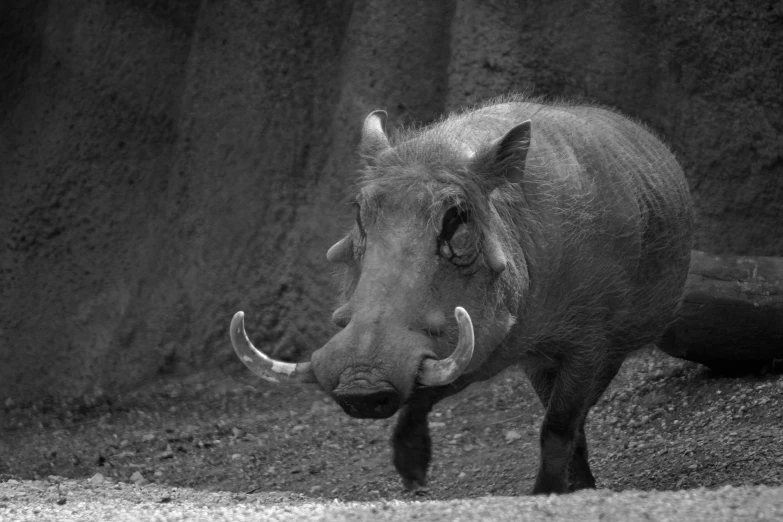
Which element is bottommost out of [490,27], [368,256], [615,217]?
[368,256]

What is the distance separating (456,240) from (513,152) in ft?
1.61

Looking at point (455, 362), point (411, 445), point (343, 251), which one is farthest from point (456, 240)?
point (411, 445)

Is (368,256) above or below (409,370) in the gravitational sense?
above

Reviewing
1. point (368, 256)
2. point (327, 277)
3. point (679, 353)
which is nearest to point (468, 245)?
point (368, 256)

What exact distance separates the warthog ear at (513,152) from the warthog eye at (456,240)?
312mm

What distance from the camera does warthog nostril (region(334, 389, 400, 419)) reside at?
360 centimetres

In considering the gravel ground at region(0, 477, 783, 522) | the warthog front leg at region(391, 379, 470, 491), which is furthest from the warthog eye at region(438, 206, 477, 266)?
the gravel ground at region(0, 477, 783, 522)

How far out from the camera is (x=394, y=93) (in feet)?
24.4

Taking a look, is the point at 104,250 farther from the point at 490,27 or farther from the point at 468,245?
the point at 468,245

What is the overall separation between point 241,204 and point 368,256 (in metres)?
3.67

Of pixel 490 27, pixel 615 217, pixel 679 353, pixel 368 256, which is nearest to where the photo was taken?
pixel 368 256

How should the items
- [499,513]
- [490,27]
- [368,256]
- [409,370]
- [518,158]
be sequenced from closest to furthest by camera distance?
[499,513], [409,370], [368,256], [518,158], [490,27]

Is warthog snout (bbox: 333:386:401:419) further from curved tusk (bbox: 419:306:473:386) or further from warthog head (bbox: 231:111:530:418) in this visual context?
curved tusk (bbox: 419:306:473:386)

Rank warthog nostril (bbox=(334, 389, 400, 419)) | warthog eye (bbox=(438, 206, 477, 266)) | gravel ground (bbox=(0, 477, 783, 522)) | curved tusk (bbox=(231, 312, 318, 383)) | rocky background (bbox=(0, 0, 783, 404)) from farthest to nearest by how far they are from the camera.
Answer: rocky background (bbox=(0, 0, 783, 404)) < warthog eye (bbox=(438, 206, 477, 266)) < curved tusk (bbox=(231, 312, 318, 383)) < warthog nostril (bbox=(334, 389, 400, 419)) < gravel ground (bbox=(0, 477, 783, 522))
